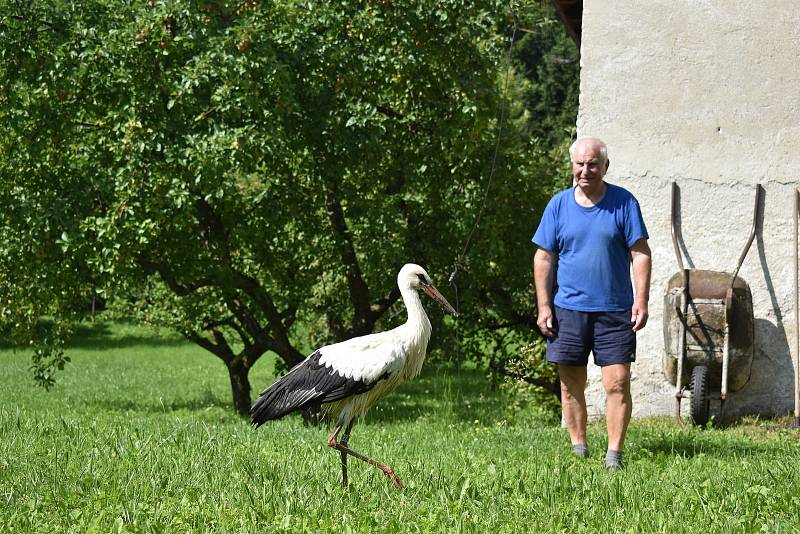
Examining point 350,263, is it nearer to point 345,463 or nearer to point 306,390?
point 306,390

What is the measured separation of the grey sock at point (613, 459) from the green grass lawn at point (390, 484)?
0.12m

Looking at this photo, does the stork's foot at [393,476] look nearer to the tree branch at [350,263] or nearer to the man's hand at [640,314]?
the man's hand at [640,314]

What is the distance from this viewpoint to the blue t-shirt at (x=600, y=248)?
6.91 metres

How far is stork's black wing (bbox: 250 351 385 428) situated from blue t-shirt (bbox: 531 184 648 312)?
1.62 m

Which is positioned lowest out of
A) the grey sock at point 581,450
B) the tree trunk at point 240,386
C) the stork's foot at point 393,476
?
the tree trunk at point 240,386

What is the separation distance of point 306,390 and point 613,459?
200 centimetres

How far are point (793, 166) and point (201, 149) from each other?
6.23m

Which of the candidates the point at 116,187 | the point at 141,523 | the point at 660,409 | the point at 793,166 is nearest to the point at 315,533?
the point at 141,523

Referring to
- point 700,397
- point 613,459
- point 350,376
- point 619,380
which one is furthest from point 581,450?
point 700,397

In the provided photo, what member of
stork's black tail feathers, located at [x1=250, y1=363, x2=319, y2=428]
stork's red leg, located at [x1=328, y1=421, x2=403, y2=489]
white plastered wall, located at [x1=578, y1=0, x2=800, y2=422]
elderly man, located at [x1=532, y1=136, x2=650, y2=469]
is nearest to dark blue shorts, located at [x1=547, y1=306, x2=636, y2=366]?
elderly man, located at [x1=532, y1=136, x2=650, y2=469]

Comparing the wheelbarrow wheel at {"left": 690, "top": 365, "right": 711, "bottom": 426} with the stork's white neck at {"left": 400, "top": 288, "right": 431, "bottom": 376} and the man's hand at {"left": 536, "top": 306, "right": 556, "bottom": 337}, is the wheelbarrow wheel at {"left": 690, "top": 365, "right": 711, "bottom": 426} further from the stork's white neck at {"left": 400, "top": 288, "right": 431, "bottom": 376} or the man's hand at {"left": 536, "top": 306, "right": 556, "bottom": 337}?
the stork's white neck at {"left": 400, "top": 288, "right": 431, "bottom": 376}

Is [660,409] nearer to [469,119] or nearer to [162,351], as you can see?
[469,119]

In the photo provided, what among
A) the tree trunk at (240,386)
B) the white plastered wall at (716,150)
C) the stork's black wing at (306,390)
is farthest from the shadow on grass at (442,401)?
the stork's black wing at (306,390)

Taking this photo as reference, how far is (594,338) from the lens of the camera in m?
7.03
